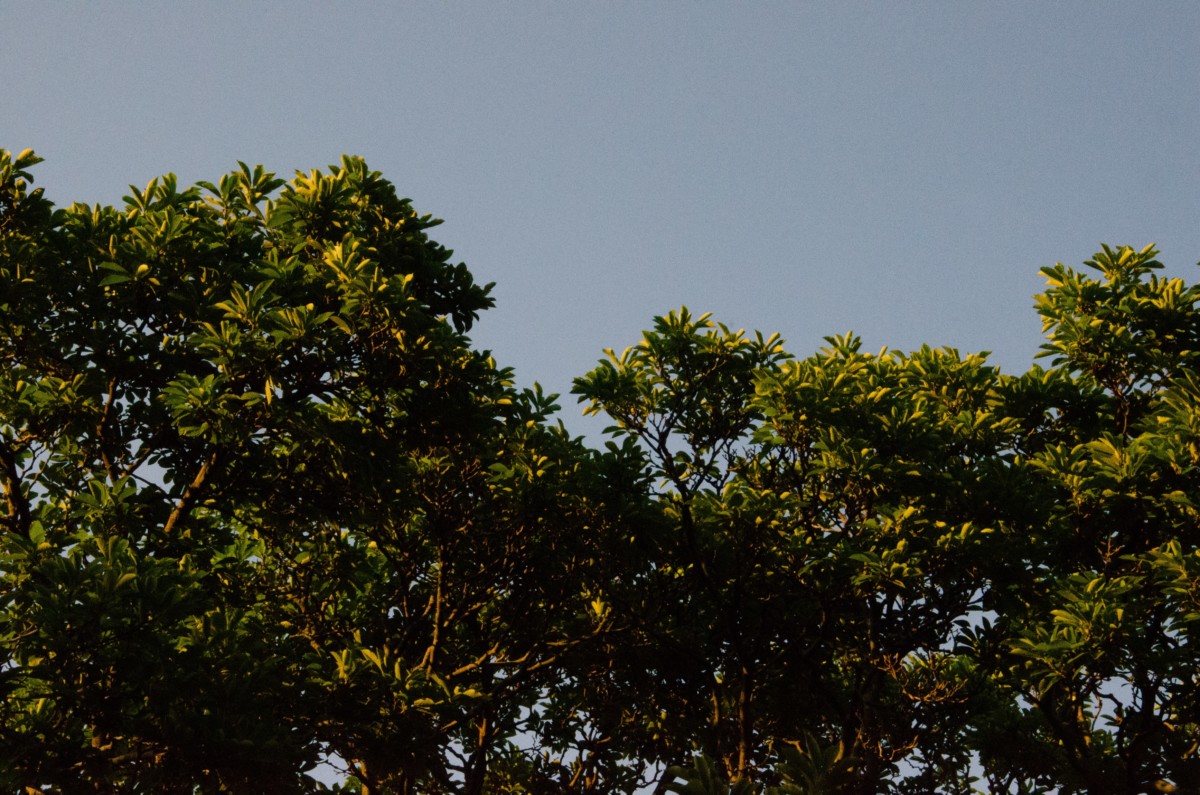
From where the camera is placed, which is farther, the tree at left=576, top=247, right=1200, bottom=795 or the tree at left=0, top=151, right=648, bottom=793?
the tree at left=576, top=247, right=1200, bottom=795

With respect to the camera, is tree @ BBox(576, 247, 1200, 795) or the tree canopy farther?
tree @ BBox(576, 247, 1200, 795)

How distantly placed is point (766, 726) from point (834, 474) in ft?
20.8

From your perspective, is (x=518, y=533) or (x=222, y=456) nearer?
(x=222, y=456)

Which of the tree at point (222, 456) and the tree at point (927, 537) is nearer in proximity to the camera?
the tree at point (222, 456)

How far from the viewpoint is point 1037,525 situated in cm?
1730

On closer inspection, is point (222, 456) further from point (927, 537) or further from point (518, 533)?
point (927, 537)

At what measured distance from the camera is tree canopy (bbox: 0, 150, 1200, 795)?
43.7 ft

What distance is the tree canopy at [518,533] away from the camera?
13.3 m

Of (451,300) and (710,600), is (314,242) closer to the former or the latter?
(451,300)

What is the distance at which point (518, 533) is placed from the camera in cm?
1858

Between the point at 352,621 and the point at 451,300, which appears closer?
the point at 451,300

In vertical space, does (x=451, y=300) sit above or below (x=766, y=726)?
above

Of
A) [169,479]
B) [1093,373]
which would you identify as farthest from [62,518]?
[1093,373]

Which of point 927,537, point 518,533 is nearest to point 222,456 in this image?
point 518,533
